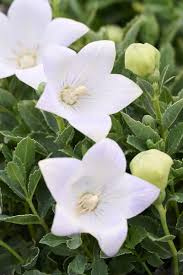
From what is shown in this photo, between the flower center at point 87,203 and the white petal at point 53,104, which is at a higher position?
the white petal at point 53,104

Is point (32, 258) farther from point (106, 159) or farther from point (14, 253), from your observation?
point (106, 159)

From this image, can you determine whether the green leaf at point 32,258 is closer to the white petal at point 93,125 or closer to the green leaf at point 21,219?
the green leaf at point 21,219

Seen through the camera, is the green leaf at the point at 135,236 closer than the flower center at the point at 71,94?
Yes

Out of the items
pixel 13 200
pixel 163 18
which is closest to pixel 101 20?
pixel 163 18

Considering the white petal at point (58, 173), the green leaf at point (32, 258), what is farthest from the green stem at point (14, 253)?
the white petal at point (58, 173)

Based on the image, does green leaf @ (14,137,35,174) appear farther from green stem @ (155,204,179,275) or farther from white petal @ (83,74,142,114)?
green stem @ (155,204,179,275)

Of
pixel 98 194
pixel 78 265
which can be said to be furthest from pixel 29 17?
pixel 78 265
